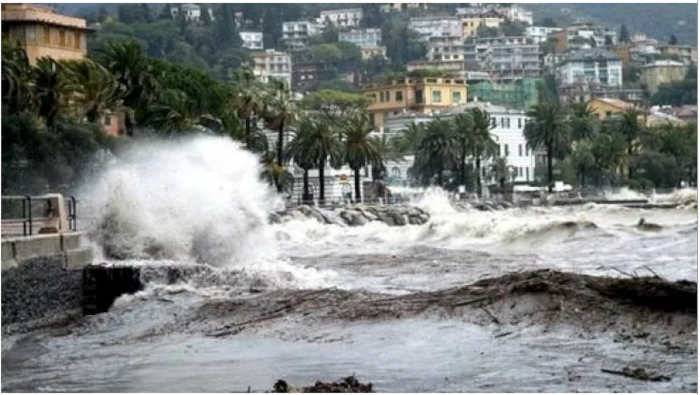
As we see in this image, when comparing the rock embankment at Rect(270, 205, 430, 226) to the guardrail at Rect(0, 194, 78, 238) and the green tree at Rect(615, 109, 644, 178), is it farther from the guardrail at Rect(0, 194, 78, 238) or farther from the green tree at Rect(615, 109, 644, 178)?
the green tree at Rect(615, 109, 644, 178)

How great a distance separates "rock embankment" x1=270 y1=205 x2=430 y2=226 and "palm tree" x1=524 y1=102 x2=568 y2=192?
42999 mm

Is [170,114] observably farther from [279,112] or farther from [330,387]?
[330,387]

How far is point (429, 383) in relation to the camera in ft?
41.4

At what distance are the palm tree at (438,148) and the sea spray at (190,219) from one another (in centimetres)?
7753

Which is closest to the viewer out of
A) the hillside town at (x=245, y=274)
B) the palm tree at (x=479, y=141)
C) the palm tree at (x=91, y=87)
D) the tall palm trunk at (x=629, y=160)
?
the hillside town at (x=245, y=274)

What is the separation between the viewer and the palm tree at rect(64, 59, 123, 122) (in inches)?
2313

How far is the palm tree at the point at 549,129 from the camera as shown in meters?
113

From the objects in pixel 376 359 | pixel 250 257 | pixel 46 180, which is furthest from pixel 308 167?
pixel 376 359

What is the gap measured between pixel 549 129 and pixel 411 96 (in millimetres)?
47541

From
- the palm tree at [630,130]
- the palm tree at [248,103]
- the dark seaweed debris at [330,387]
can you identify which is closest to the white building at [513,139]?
the palm tree at [630,130]

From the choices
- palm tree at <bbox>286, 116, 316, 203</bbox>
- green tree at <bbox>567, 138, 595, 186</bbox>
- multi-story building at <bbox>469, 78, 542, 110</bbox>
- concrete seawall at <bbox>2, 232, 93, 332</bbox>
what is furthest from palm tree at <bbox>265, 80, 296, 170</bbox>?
multi-story building at <bbox>469, 78, 542, 110</bbox>

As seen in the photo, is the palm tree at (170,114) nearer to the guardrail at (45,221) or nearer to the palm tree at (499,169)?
the guardrail at (45,221)

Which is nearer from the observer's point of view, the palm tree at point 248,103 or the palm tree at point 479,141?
the palm tree at point 248,103

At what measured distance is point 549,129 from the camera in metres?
113
